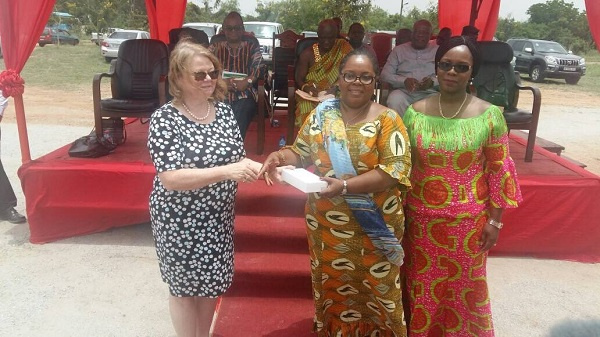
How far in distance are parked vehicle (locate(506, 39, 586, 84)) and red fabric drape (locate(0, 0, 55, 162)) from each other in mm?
A: 17174

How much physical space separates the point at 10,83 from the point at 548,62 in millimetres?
18125

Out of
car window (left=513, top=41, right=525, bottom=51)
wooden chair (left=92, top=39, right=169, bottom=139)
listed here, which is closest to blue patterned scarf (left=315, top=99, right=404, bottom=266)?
wooden chair (left=92, top=39, right=169, bottom=139)

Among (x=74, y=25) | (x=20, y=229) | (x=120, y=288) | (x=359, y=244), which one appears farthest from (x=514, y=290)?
(x=74, y=25)

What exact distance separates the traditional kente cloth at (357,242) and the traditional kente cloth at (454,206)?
0.15m

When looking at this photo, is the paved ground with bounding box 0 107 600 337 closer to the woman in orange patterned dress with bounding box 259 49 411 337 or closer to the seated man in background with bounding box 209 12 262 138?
the woman in orange patterned dress with bounding box 259 49 411 337

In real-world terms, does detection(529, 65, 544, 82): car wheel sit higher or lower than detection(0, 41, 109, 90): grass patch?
higher

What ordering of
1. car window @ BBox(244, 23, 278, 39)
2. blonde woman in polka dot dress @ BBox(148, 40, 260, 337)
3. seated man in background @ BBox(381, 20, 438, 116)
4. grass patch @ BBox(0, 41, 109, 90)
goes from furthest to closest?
1. car window @ BBox(244, 23, 278, 39)
2. grass patch @ BBox(0, 41, 109, 90)
3. seated man in background @ BBox(381, 20, 438, 116)
4. blonde woman in polka dot dress @ BBox(148, 40, 260, 337)

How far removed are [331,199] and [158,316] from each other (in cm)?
179

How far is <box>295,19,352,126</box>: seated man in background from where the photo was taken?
4.74 m

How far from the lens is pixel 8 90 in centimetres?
419

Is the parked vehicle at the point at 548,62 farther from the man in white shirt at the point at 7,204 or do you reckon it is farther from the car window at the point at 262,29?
the man in white shirt at the point at 7,204

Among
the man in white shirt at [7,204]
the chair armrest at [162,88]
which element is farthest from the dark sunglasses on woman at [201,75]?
the man in white shirt at [7,204]

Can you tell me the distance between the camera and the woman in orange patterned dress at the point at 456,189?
215 centimetres

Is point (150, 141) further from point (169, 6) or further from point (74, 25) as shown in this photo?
point (74, 25)
